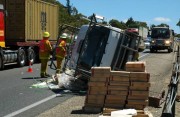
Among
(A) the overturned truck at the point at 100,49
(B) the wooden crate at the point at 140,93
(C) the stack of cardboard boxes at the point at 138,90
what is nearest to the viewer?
(C) the stack of cardboard boxes at the point at 138,90

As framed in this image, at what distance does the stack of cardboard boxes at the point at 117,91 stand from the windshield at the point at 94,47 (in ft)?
11.9

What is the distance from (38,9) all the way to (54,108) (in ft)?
55.1

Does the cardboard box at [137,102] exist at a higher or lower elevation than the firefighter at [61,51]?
lower

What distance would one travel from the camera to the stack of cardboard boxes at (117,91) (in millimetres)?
9891

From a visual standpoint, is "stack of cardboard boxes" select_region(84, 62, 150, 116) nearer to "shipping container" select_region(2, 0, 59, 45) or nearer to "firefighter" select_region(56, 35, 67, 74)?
"firefighter" select_region(56, 35, 67, 74)

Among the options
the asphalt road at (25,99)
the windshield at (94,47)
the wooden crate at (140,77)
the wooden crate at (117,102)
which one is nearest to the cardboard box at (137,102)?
the wooden crate at (117,102)

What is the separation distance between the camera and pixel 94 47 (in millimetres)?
14016

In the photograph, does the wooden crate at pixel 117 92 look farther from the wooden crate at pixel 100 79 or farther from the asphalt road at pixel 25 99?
the asphalt road at pixel 25 99

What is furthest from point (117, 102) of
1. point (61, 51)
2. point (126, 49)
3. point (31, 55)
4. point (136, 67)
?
point (31, 55)

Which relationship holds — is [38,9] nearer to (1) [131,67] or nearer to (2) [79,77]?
(2) [79,77]

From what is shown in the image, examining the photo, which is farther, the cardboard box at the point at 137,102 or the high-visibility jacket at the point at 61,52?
the high-visibility jacket at the point at 61,52

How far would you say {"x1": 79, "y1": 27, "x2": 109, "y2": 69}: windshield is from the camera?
13922mm

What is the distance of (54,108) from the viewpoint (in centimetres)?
1012

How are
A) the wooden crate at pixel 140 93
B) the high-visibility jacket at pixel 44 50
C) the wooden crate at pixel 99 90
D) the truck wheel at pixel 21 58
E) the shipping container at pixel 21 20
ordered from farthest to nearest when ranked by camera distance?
1. the shipping container at pixel 21 20
2. the truck wheel at pixel 21 58
3. the high-visibility jacket at pixel 44 50
4. the wooden crate at pixel 99 90
5. the wooden crate at pixel 140 93
